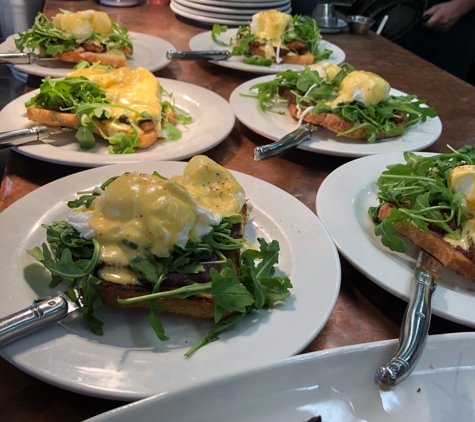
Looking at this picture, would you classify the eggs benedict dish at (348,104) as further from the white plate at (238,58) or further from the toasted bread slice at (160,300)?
the toasted bread slice at (160,300)

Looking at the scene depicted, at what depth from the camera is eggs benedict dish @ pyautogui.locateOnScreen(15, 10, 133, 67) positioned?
2.80 m

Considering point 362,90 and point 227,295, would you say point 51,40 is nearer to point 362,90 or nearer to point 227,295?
point 362,90

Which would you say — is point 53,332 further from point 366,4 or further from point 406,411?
point 366,4

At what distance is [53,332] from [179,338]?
308 millimetres

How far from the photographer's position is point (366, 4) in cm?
473

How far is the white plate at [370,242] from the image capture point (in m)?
1.25

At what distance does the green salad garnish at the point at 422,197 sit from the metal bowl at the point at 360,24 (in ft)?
10.0

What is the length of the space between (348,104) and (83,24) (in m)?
1.83

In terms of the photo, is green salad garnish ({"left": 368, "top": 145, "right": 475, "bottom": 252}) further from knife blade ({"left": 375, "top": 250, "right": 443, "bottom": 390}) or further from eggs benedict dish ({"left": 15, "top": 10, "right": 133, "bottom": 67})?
eggs benedict dish ({"left": 15, "top": 10, "right": 133, "bottom": 67})

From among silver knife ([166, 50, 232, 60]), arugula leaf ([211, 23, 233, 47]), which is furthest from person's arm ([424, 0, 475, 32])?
silver knife ([166, 50, 232, 60])

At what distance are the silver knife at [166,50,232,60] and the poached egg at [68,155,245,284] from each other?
198cm

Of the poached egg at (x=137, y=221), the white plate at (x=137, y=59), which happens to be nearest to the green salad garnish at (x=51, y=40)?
the white plate at (x=137, y=59)

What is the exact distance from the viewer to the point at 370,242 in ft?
4.81

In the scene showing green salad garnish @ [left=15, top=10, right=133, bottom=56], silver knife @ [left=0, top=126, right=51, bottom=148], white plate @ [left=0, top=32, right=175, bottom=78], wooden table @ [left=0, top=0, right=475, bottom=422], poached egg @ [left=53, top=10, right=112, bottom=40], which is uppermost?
poached egg @ [left=53, top=10, right=112, bottom=40]
